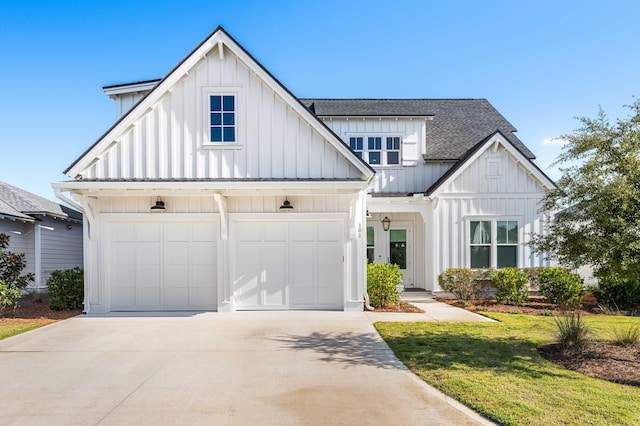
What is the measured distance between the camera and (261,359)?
6.69 meters

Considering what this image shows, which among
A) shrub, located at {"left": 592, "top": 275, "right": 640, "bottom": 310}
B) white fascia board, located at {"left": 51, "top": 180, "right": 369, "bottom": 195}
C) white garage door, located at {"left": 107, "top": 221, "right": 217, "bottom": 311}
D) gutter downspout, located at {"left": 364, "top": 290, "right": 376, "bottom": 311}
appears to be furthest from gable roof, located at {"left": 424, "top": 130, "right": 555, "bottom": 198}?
white garage door, located at {"left": 107, "top": 221, "right": 217, "bottom": 311}

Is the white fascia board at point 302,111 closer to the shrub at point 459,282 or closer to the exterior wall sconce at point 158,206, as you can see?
the exterior wall sconce at point 158,206

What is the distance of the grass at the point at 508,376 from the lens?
446 centimetres

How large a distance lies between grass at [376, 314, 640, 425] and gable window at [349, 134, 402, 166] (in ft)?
25.5

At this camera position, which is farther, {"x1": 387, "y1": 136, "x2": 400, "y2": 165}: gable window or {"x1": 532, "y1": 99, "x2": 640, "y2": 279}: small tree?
{"x1": 387, "y1": 136, "x2": 400, "y2": 165}: gable window

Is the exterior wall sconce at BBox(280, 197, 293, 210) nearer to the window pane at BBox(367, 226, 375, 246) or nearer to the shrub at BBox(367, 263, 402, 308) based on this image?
the shrub at BBox(367, 263, 402, 308)

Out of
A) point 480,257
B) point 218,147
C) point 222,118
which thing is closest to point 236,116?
point 222,118

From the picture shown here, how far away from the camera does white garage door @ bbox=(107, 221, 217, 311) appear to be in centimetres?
1094

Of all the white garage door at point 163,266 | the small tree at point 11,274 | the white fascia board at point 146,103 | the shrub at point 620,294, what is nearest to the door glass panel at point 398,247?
the shrub at point 620,294

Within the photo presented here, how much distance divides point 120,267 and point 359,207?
22.2 feet

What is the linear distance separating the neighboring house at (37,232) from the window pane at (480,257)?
634 inches

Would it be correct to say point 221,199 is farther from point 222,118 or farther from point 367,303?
point 367,303

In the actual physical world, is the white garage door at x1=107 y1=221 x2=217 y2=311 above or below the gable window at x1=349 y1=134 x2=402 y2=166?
below

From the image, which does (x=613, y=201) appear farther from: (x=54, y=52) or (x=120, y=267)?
(x=54, y=52)
